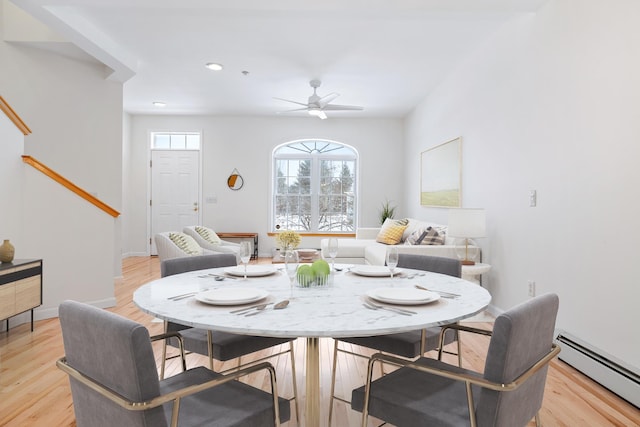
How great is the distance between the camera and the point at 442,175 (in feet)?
16.9

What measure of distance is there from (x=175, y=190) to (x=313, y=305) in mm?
6782

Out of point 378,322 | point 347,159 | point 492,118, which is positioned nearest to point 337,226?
point 347,159

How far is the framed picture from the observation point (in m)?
4.66

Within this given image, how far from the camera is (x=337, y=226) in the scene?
25.6ft

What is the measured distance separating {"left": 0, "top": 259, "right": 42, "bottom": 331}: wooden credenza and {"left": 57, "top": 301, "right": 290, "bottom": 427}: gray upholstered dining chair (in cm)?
228

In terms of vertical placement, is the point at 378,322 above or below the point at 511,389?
above

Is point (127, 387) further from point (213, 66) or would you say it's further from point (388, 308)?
point (213, 66)

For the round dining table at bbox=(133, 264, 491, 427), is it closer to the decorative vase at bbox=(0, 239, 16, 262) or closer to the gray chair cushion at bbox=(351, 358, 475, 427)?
the gray chair cushion at bbox=(351, 358, 475, 427)

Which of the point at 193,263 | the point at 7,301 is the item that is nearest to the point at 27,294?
the point at 7,301

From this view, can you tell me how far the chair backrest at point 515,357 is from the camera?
3.29ft

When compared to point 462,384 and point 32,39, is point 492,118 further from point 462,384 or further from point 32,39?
point 32,39

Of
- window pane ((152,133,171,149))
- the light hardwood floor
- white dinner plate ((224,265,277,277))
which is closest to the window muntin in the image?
window pane ((152,133,171,149))

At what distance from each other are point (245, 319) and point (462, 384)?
2.52ft

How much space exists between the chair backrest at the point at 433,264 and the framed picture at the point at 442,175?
8.60 ft
